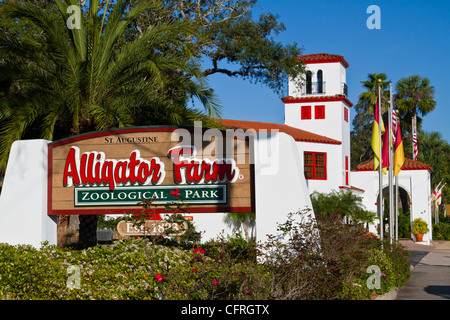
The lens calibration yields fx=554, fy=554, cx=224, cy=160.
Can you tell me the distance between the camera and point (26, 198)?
38.4 feet

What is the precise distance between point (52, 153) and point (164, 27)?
185 inches

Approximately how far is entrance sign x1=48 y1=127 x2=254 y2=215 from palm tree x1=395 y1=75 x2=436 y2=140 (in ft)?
144

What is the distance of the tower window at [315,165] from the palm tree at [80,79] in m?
19.5

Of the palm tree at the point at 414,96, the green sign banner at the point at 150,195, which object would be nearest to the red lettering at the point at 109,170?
the green sign banner at the point at 150,195

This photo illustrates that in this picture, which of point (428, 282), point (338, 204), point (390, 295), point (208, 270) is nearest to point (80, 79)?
point (208, 270)

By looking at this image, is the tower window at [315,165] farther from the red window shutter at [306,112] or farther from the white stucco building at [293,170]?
the red window shutter at [306,112]

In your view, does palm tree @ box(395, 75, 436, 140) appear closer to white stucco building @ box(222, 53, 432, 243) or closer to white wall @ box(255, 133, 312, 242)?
white stucco building @ box(222, 53, 432, 243)

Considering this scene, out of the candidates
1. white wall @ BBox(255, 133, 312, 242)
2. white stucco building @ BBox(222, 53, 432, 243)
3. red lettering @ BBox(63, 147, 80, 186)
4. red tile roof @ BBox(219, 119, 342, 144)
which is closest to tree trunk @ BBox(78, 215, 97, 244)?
red lettering @ BBox(63, 147, 80, 186)

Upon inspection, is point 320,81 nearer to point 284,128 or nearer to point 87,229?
point 284,128

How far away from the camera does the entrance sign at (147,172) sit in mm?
11109

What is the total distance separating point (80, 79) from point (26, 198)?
10.7 feet
